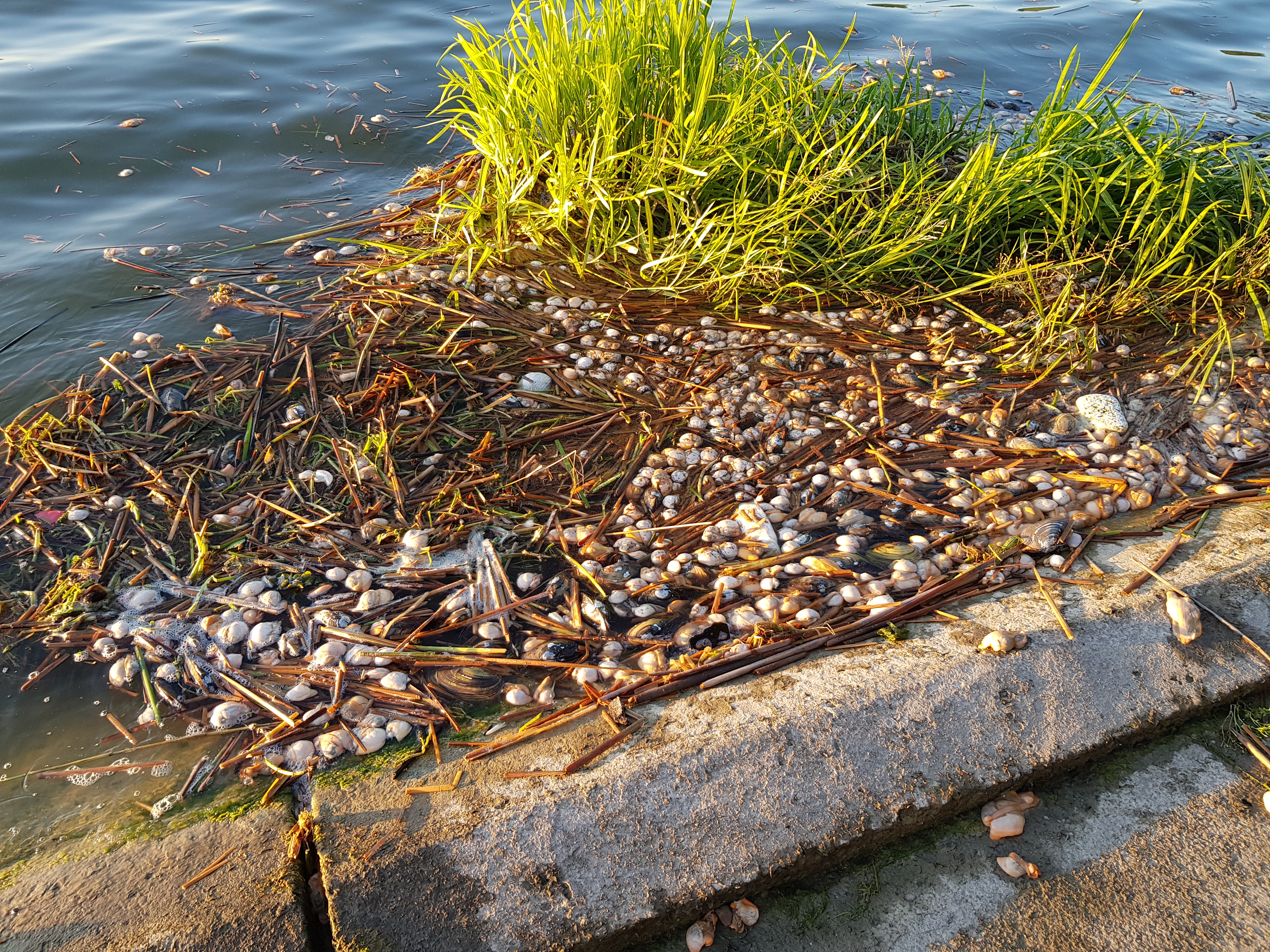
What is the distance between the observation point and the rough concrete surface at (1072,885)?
1.62 metres

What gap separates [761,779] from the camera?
5.78 ft

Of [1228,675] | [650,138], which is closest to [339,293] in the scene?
[650,138]

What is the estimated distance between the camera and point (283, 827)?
171 cm

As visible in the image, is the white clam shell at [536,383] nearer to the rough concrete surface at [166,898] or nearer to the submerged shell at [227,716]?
the submerged shell at [227,716]

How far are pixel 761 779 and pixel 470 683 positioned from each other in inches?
31.9

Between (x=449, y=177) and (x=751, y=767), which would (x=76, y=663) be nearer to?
(x=751, y=767)

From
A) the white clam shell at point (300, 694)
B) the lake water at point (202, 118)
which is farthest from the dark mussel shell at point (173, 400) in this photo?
the white clam shell at point (300, 694)

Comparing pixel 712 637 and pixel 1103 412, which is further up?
pixel 1103 412

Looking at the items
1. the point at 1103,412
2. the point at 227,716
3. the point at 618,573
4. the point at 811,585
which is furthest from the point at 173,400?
the point at 1103,412

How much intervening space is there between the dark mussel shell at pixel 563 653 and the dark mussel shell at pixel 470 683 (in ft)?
0.46

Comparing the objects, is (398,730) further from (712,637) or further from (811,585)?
(811,585)

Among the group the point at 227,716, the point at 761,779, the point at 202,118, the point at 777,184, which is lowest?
the point at 227,716

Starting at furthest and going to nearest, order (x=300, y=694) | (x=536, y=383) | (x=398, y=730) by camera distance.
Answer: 1. (x=536, y=383)
2. (x=300, y=694)
3. (x=398, y=730)

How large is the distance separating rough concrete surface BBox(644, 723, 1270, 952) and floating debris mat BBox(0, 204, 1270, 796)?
52 centimetres
